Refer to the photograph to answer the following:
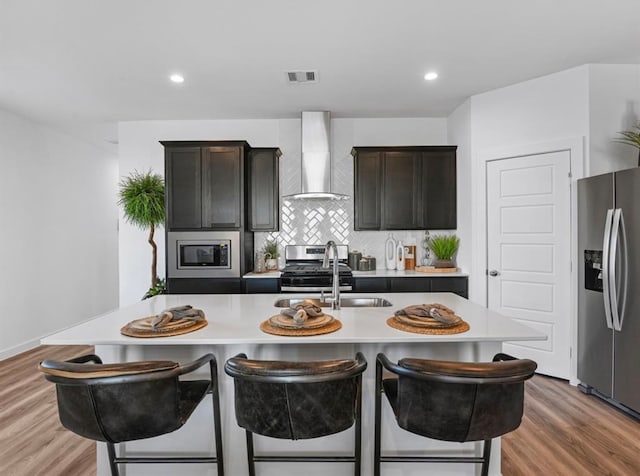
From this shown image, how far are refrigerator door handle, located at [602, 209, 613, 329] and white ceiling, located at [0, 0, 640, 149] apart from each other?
4.54 feet

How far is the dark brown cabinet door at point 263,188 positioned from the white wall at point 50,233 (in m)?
2.67

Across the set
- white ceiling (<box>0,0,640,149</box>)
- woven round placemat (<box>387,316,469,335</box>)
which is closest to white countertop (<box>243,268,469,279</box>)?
white ceiling (<box>0,0,640,149</box>)

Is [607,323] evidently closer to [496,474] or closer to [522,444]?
[522,444]

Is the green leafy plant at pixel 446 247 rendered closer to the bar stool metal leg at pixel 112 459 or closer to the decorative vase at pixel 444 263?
the decorative vase at pixel 444 263

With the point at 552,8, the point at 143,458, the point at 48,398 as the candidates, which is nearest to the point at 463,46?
the point at 552,8

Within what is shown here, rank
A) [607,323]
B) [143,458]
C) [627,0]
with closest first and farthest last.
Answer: [143,458], [627,0], [607,323]

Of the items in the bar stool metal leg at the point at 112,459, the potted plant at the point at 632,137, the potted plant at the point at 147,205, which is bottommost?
the bar stool metal leg at the point at 112,459

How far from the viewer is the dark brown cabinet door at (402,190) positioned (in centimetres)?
411

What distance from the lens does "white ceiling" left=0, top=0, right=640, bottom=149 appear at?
2268mm

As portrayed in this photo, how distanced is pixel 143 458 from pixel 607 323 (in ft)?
10.5

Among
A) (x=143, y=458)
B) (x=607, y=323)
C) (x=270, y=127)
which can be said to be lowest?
(x=143, y=458)

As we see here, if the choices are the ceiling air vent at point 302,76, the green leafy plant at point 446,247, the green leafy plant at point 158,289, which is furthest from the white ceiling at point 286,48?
the green leafy plant at point 158,289

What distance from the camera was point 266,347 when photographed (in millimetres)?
1770

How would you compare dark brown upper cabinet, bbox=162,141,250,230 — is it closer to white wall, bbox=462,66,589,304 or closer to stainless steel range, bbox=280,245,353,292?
stainless steel range, bbox=280,245,353,292
